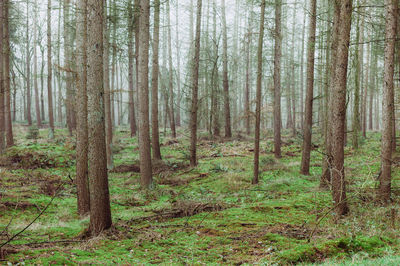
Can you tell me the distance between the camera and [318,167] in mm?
13203

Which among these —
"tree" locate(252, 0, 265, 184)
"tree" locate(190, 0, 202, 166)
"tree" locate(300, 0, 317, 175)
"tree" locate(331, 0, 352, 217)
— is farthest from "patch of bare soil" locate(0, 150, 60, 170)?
"tree" locate(331, 0, 352, 217)

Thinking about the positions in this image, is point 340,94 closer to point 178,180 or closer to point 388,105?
point 388,105

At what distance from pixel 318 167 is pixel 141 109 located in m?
8.59

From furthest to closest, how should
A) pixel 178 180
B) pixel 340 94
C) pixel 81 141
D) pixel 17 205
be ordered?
pixel 178 180
pixel 81 141
pixel 17 205
pixel 340 94

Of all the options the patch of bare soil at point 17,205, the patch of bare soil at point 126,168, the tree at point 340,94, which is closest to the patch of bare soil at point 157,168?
the patch of bare soil at point 126,168

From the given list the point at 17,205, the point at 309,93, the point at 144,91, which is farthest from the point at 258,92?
the point at 17,205

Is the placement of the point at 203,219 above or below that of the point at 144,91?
below

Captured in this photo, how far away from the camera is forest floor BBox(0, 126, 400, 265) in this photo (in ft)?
14.6

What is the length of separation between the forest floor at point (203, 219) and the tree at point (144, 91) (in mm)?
730

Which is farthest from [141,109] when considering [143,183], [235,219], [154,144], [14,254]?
[14,254]

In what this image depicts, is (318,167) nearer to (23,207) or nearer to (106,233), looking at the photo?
(106,233)

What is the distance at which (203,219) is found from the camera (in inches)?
255

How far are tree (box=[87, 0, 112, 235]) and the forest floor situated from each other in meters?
0.44

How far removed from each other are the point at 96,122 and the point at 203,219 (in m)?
3.16
